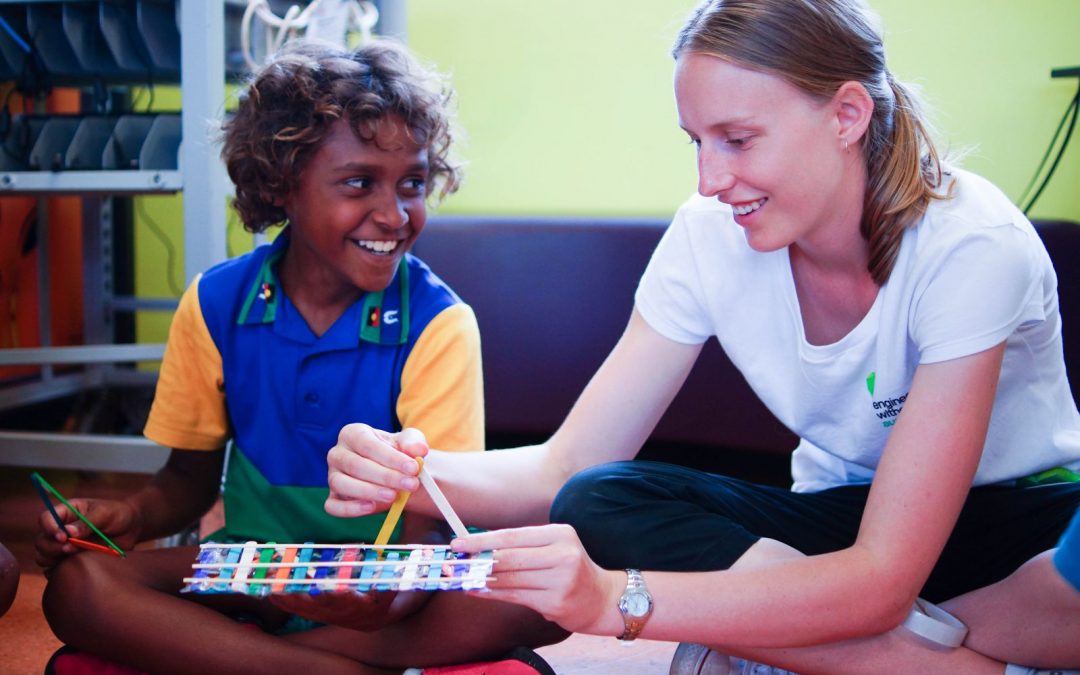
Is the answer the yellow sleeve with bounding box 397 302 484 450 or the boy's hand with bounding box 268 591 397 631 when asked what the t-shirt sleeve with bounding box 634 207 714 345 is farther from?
the boy's hand with bounding box 268 591 397 631

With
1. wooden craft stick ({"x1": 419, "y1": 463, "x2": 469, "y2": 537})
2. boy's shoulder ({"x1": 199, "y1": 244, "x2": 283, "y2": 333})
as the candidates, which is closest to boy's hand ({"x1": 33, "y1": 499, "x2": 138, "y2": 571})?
boy's shoulder ({"x1": 199, "y1": 244, "x2": 283, "y2": 333})

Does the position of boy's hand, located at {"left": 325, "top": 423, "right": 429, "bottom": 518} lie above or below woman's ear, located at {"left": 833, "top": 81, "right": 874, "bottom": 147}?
below

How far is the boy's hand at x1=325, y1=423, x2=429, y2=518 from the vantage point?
92 cm

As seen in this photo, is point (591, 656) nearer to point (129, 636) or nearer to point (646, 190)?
point (129, 636)

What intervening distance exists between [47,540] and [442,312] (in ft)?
1.67

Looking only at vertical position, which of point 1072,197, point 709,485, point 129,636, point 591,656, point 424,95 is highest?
point 424,95

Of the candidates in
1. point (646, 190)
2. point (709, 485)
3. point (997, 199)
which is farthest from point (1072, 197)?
point (709, 485)

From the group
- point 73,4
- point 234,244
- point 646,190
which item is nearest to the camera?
point 73,4

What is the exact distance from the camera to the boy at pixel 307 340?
4.13 ft

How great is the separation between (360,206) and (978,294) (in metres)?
0.72

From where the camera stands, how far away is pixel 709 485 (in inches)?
42.7

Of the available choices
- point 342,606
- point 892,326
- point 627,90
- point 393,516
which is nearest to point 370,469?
point 393,516

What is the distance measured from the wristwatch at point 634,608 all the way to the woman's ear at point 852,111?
459mm

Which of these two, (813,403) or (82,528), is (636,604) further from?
(82,528)
